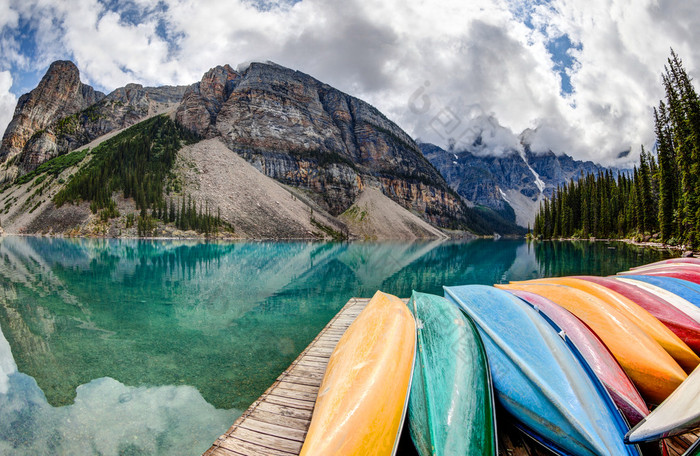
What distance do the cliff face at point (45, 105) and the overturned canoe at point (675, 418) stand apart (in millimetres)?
206428

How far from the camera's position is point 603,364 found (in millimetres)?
3816

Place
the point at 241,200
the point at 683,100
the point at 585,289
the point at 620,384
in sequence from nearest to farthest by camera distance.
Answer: the point at 620,384 < the point at 585,289 < the point at 683,100 < the point at 241,200

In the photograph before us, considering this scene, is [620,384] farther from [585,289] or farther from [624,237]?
[624,237]

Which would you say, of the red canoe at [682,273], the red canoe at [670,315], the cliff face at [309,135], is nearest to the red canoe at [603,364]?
the red canoe at [670,315]

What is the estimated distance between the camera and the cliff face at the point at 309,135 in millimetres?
116625

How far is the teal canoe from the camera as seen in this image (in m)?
2.80

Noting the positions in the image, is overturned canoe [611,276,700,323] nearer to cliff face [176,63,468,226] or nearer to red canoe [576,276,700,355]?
red canoe [576,276,700,355]

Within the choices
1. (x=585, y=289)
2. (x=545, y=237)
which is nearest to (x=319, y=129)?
(x=545, y=237)

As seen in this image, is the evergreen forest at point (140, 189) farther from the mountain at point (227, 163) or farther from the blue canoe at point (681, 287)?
the blue canoe at point (681, 287)

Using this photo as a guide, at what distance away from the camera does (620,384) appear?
357 centimetres

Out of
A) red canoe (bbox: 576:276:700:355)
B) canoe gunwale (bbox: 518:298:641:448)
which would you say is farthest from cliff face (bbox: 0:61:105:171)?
red canoe (bbox: 576:276:700:355)

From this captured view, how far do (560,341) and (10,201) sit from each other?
135 meters

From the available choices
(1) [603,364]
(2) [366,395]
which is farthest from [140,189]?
(1) [603,364]

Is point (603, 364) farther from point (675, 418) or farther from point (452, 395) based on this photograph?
point (452, 395)
